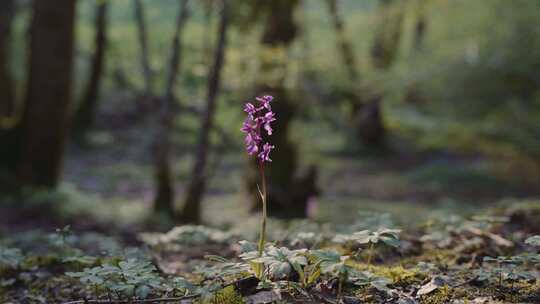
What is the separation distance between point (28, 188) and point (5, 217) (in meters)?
0.81

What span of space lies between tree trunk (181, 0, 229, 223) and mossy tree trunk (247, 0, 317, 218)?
1610 millimetres

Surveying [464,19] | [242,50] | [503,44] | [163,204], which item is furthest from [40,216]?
[464,19]

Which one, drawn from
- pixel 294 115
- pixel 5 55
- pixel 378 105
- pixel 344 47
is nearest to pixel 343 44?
pixel 344 47

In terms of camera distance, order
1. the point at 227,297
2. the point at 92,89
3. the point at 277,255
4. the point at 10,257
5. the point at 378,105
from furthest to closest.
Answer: the point at 92,89
the point at 378,105
the point at 10,257
the point at 227,297
the point at 277,255

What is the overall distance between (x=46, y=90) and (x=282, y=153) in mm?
3867

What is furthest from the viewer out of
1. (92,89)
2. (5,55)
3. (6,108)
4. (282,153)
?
Result: (92,89)

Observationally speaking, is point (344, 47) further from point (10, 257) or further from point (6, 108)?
point (10, 257)

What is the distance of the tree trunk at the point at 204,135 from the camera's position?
7543 millimetres

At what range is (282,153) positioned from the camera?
10.0 meters

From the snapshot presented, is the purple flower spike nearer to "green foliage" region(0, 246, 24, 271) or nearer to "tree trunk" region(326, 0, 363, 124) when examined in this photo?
"green foliage" region(0, 246, 24, 271)

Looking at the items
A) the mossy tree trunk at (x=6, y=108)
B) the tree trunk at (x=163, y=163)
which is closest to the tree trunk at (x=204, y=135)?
the tree trunk at (x=163, y=163)

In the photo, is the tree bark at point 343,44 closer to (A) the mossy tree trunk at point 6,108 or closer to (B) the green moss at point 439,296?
(A) the mossy tree trunk at point 6,108

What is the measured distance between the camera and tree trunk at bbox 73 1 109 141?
59.6 ft

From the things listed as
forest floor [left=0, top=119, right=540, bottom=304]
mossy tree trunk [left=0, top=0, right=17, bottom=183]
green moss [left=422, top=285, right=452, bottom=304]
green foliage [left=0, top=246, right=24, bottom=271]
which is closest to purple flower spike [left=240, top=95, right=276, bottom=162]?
forest floor [left=0, top=119, right=540, bottom=304]
